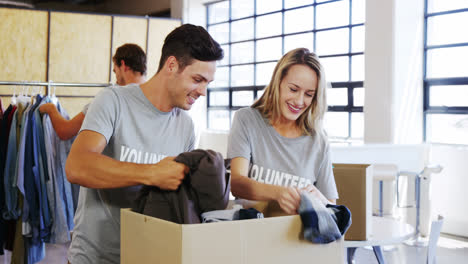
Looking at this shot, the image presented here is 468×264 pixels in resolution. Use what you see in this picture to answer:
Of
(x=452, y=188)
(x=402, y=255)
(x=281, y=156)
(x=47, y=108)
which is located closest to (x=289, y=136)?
(x=281, y=156)

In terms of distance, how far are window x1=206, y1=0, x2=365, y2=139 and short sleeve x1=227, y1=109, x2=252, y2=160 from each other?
191 inches

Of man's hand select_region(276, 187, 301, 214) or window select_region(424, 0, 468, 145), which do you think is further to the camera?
window select_region(424, 0, 468, 145)

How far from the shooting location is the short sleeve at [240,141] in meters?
1.76

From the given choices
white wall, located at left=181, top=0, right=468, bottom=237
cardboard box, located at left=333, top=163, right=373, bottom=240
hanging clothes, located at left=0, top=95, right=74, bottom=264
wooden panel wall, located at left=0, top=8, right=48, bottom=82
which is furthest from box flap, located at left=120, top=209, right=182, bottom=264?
wooden panel wall, located at left=0, top=8, right=48, bottom=82

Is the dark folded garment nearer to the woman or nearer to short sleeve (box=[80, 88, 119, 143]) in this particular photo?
short sleeve (box=[80, 88, 119, 143])

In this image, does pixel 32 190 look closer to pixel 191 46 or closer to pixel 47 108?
pixel 47 108

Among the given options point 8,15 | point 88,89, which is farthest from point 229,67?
point 8,15

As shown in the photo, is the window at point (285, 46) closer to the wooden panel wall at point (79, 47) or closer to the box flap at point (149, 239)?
the wooden panel wall at point (79, 47)

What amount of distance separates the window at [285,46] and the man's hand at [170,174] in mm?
5514

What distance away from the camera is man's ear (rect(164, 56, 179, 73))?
1.48 meters

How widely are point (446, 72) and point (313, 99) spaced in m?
4.60

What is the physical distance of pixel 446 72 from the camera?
19.4ft

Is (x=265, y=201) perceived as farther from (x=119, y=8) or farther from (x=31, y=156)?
(x=119, y=8)

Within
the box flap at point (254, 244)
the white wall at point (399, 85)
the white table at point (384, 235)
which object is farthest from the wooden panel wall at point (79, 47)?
the box flap at point (254, 244)
